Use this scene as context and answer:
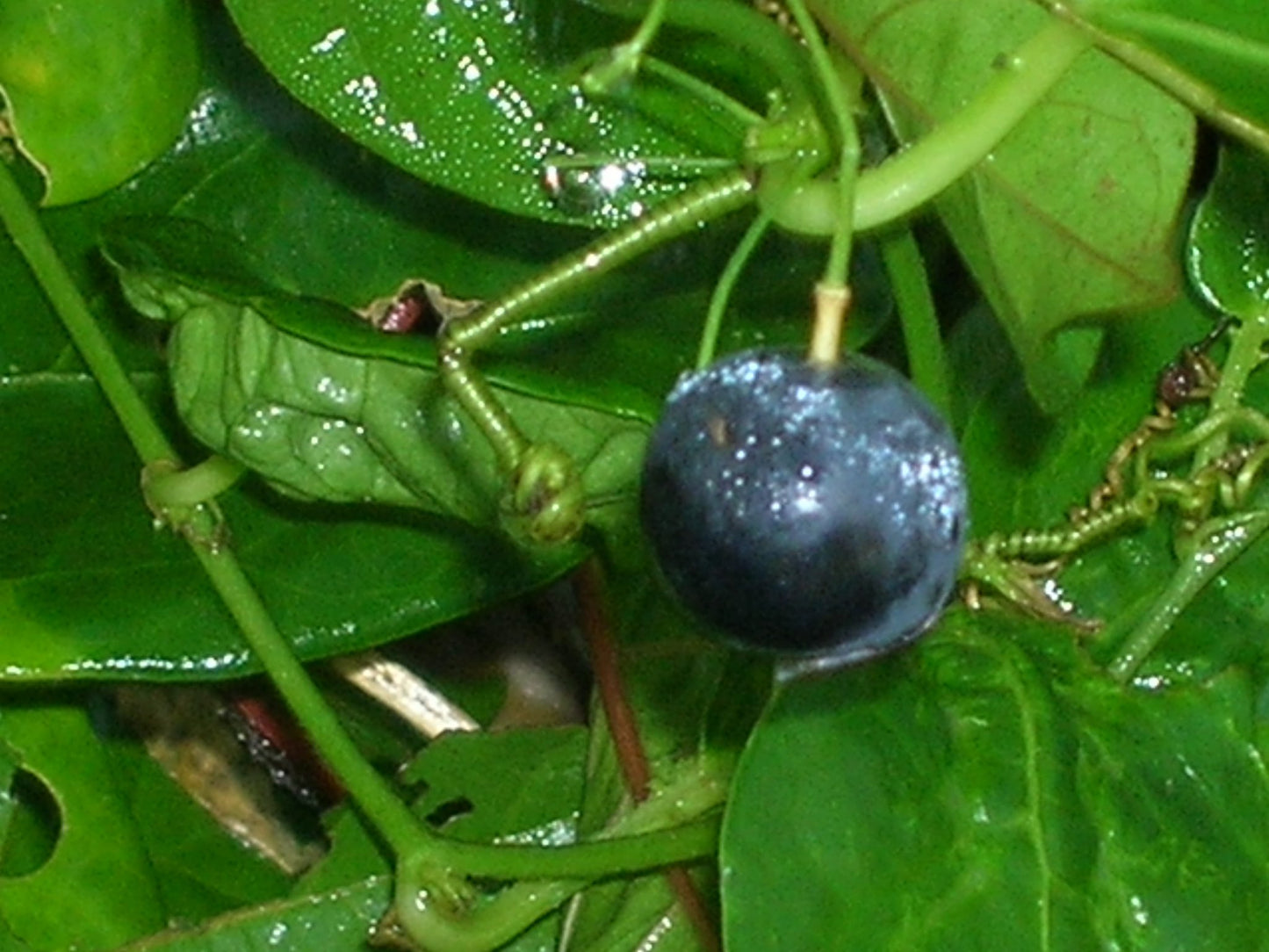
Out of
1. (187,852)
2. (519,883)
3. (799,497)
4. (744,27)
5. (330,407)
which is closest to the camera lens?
(799,497)

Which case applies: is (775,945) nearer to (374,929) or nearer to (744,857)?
(744,857)

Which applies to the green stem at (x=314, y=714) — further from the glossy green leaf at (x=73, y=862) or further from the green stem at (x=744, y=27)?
the green stem at (x=744, y=27)

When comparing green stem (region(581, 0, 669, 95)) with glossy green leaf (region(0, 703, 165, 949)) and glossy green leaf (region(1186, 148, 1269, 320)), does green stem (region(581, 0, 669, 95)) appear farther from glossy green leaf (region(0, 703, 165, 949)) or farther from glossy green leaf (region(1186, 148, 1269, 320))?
glossy green leaf (region(0, 703, 165, 949))

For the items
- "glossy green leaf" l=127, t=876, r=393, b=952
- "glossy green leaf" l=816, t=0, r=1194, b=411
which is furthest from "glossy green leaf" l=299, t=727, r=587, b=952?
"glossy green leaf" l=816, t=0, r=1194, b=411

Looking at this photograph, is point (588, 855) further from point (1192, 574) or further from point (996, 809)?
point (1192, 574)

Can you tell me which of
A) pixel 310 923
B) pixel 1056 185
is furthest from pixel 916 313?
pixel 310 923

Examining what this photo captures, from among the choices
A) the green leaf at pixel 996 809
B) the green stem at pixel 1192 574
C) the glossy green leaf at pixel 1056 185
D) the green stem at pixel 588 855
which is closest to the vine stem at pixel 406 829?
the green stem at pixel 588 855

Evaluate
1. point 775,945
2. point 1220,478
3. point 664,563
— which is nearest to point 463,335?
point 664,563
